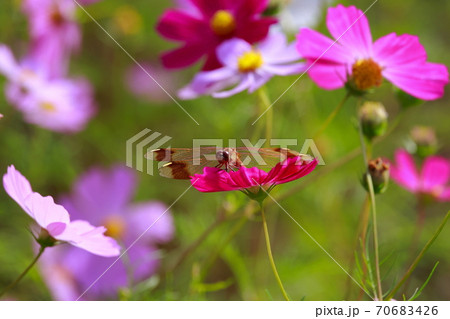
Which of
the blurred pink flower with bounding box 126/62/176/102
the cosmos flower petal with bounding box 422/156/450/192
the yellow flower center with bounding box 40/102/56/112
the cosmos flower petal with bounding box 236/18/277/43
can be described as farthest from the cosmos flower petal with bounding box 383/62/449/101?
the blurred pink flower with bounding box 126/62/176/102

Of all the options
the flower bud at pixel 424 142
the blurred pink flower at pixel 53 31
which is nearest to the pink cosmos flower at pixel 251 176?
the flower bud at pixel 424 142

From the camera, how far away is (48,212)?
31cm

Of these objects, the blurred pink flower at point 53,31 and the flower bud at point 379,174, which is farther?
the blurred pink flower at point 53,31

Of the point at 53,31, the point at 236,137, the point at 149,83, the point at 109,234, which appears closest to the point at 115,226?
the point at 109,234

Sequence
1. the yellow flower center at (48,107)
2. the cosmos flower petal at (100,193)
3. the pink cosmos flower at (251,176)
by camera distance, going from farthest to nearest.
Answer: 1. the yellow flower center at (48,107)
2. the cosmos flower petal at (100,193)
3. the pink cosmos flower at (251,176)

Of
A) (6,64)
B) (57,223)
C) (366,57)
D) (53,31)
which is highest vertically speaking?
(53,31)

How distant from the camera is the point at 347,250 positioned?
2.57ft

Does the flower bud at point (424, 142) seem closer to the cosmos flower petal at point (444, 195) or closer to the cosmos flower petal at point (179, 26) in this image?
the cosmos flower petal at point (444, 195)

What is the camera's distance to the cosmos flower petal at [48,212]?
30 centimetres

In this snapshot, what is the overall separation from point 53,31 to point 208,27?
1.34 ft

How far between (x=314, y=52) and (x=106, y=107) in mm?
753

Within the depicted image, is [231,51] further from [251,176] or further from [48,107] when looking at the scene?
[48,107]

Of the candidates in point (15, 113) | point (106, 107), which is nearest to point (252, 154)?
point (15, 113)
